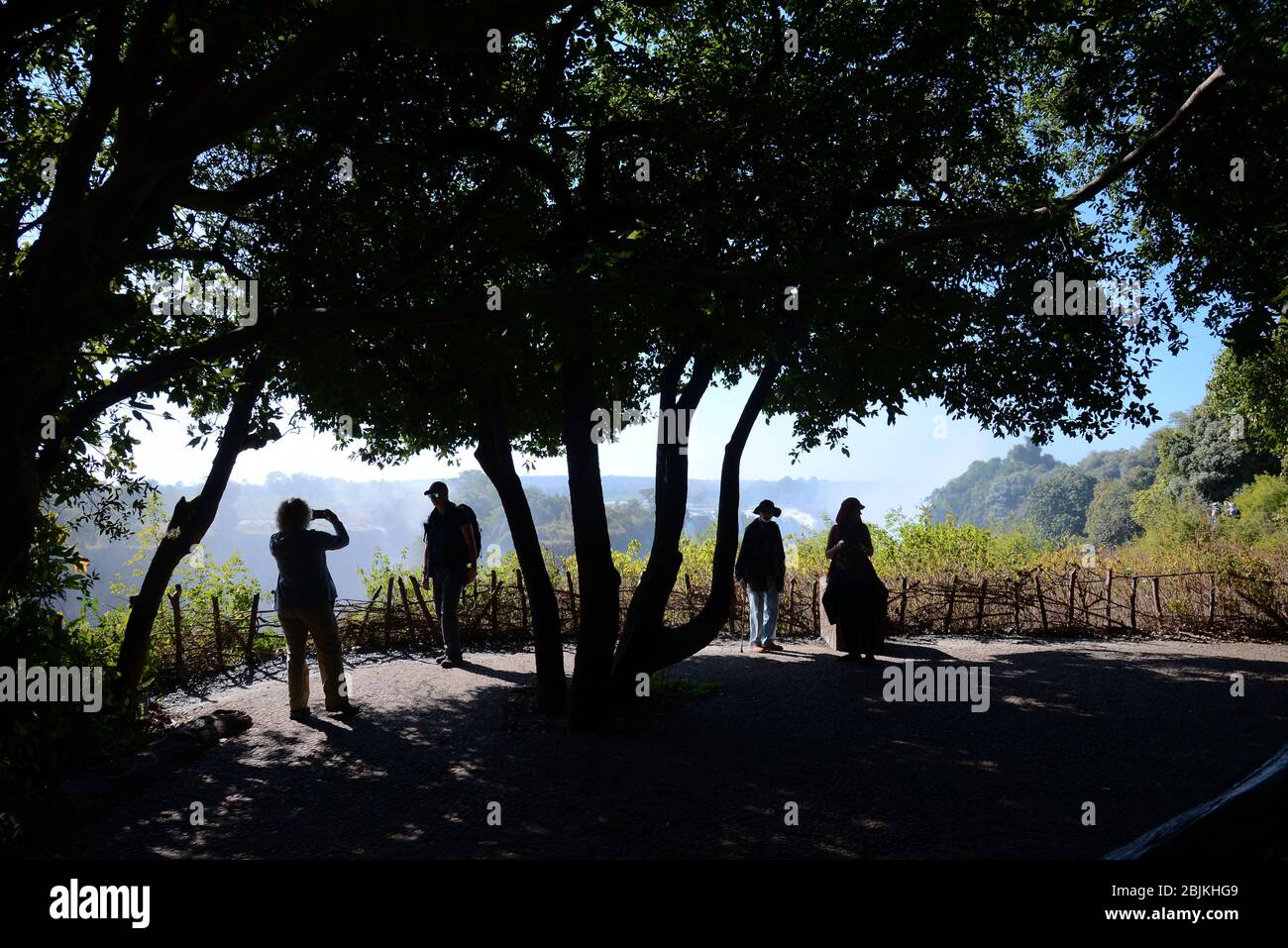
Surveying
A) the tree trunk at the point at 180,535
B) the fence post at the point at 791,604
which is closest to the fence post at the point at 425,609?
the tree trunk at the point at 180,535

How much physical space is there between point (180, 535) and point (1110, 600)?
13517 mm

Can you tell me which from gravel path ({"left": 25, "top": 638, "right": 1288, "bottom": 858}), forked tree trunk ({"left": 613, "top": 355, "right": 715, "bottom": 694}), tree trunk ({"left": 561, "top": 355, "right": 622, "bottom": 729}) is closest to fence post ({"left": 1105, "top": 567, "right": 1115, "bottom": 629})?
gravel path ({"left": 25, "top": 638, "right": 1288, "bottom": 858})

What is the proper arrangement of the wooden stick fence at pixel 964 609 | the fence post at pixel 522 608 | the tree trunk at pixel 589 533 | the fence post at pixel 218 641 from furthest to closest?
the fence post at pixel 522 608, the wooden stick fence at pixel 964 609, the fence post at pixel 218 641, the tree trunk at pixel 589 533

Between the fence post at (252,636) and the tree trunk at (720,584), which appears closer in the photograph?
the tree trunk at (720,584)

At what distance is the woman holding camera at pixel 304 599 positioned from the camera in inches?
289

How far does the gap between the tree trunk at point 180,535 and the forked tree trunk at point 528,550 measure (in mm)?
2323

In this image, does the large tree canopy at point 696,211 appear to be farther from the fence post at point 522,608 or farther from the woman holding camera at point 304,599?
the fence post at point 522,608

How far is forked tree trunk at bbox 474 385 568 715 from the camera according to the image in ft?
25.8

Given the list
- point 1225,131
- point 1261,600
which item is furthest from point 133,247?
point 1261,600

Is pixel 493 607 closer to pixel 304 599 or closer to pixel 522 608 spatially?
pixel 522 608

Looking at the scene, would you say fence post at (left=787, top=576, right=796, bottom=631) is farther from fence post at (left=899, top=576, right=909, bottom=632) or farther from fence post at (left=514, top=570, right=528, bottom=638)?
fence post at (left=514, top=570, right=528, bottom=638)

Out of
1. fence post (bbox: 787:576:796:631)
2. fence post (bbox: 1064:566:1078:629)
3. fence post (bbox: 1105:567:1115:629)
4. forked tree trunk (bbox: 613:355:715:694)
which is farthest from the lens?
fence post (bbox: 787:576:796:631)

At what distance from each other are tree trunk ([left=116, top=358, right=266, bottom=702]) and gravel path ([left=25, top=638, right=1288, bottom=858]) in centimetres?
107

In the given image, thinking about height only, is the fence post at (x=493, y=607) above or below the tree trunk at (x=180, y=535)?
below
